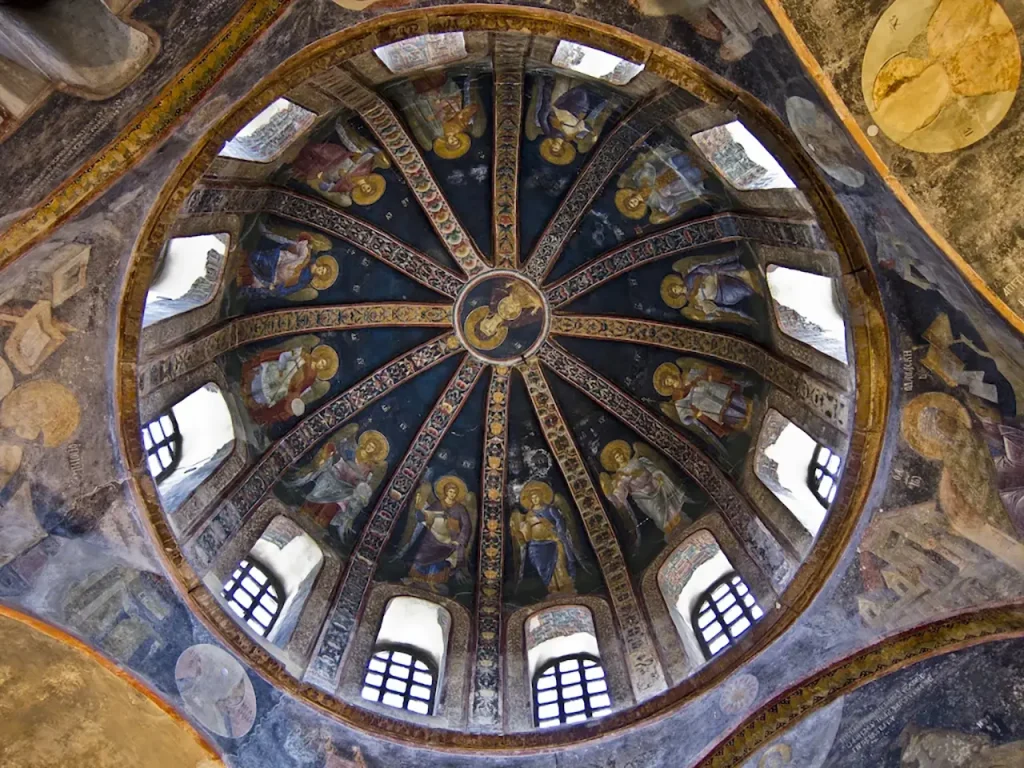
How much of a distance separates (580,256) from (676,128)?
3.20m

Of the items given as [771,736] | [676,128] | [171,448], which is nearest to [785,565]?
[771,736]

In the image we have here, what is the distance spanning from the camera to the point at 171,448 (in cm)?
1199

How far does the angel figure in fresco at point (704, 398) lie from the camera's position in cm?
1398

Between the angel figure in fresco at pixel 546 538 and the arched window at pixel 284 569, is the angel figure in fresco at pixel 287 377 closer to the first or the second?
the arched window at pixel 284 569

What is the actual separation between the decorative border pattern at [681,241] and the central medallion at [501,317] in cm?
35

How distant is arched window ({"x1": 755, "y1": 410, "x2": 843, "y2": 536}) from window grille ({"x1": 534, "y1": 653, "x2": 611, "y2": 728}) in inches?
116

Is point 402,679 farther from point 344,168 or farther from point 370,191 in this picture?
point 344,168

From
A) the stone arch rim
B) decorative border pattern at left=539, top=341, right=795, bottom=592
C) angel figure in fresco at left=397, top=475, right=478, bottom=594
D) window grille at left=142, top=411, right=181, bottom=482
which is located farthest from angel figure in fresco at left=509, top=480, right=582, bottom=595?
window grille at left=142, top=411, right=181, bottom=482

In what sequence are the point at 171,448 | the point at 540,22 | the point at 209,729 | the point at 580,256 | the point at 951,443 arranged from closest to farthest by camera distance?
the point at 540,22 → the point at 951,443 → the point at 209,729 → the point at 171,448 → the point at 580,256

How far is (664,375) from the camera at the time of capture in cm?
1488

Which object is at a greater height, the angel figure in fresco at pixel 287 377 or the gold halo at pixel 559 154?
the gold halo at pixel 559 154

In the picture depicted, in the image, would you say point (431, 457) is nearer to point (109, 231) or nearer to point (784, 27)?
point (109, 231)

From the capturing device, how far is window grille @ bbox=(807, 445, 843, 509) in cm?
1157

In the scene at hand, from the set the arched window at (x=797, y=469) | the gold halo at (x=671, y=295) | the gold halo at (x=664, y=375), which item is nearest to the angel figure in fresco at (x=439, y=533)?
the gold halo at (x=664, y=375)
